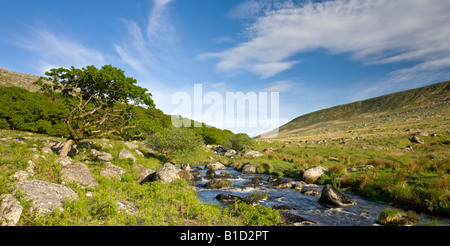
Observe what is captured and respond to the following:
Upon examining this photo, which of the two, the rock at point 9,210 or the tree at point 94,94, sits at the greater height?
the tree at point 94,94

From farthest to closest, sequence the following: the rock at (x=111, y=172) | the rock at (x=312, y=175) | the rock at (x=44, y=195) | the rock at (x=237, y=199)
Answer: the rock at (x=312, y=175), the rock at (x=111, y=172), the rock at (x=237, y=199), the rock at (x=44, y=195)

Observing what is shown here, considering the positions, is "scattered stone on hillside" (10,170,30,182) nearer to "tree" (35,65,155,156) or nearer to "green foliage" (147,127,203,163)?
"tree" (35,65,155,156)

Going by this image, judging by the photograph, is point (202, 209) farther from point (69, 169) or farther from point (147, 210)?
point (69, 169)

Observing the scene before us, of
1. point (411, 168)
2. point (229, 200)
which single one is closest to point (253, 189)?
point (229, 200)

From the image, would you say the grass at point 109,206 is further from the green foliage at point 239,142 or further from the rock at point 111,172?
the green foliage at point 239,142

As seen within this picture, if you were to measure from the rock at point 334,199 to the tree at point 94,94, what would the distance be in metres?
17.1

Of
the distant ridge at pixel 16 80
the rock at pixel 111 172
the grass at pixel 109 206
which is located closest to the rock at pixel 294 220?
the grass at pixel 109 206

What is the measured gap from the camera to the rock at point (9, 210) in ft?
22.8

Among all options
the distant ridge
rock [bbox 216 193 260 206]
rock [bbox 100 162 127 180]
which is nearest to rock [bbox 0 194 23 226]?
rock [bbox 100 162 127 180]

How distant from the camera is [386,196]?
1522cm

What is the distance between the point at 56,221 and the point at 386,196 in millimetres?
20700

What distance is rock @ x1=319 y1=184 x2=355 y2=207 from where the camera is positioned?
14.7 meters

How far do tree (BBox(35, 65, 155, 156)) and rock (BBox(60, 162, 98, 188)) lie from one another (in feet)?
14.3

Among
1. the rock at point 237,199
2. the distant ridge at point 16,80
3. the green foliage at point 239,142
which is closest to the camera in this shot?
the rock at point 237,199
